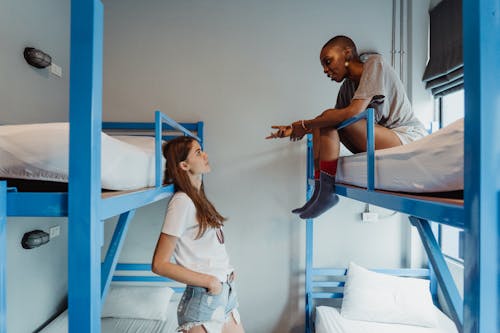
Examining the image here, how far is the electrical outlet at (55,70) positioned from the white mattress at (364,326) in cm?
243

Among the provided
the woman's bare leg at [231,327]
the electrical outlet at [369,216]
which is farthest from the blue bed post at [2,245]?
the electrical outlet at [369,216]

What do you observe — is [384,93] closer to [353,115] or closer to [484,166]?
[353,115]

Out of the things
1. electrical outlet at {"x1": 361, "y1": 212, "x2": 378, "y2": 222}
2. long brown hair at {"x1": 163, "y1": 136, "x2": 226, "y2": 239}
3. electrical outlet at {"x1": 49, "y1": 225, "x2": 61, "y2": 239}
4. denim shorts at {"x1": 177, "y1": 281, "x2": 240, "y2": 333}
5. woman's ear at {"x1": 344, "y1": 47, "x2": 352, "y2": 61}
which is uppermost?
woman's ear at {"x1": 344, "y1": 47, "x2": 352, "y2": 61}

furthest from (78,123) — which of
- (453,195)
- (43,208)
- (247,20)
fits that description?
(247,20)

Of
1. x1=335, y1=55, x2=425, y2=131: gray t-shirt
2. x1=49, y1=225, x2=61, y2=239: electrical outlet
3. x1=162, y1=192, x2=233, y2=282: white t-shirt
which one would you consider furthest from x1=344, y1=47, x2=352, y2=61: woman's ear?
x1=49, y1=225, x2=61, y2=239: electrical outlet

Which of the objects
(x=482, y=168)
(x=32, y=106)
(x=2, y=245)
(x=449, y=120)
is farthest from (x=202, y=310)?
(x=449, y=120)

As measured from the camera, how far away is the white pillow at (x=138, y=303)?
1984 millimetres

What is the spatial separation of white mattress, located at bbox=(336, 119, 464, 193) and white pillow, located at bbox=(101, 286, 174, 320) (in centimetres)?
170

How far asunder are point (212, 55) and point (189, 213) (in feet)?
5.14

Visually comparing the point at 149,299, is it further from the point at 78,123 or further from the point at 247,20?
the point at 247,20

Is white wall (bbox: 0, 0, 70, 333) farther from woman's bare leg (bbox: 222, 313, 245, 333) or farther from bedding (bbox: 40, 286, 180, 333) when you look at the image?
woman's bare leg (bbox: 222, 313, 245, 333)

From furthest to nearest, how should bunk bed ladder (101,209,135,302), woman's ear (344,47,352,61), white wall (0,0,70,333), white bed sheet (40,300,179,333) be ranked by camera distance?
white bed sheet (40,300,179,333), white wall (0,0,70,333), woman's ear (344,47,352,61), bunk bed ladder (101,209,135,302)

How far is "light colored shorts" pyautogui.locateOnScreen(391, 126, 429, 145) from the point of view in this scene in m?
1.26

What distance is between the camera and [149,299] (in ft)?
6.76
